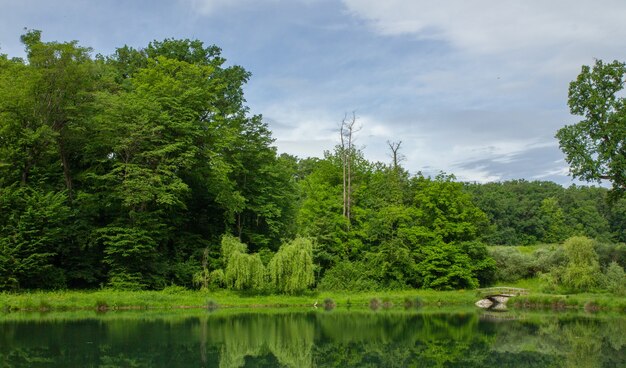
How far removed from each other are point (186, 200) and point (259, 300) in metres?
10.4

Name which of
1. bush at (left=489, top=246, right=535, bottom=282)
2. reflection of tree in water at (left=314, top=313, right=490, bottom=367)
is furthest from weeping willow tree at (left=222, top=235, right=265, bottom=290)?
bush at (left=489, top=246, right=535, bottom=282)

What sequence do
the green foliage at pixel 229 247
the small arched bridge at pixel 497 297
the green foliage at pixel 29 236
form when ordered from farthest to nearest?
1. the small arched bridge at pixel 497 297
2. the green foliage at pixel 229 247
3. the green foliage at pixel 29 236

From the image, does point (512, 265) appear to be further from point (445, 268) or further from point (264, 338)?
point (264, 338)

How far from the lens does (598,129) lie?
123 feet

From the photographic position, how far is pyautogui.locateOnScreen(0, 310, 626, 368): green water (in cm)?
1518

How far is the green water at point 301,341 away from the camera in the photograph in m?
15.2

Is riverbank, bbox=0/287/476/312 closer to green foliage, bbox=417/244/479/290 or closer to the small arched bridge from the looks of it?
the small arched bridge

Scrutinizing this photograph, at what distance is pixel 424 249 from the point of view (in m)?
41.4

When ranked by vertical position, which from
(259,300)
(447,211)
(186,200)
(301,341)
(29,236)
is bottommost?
(301,341)

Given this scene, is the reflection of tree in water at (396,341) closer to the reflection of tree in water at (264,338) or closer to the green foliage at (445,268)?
the reflection of tree in water at (264,338)

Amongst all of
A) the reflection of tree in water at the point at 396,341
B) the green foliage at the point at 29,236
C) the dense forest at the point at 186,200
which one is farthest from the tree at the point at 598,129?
the green foliage at the point at 29,236

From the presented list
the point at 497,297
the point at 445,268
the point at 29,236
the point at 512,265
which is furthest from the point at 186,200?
the point at 512,265

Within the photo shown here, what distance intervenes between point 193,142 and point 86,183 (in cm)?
719

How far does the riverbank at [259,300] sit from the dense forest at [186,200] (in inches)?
41.5
